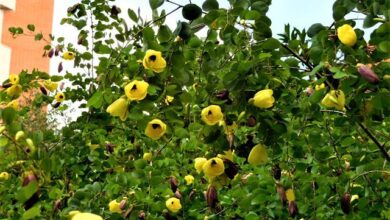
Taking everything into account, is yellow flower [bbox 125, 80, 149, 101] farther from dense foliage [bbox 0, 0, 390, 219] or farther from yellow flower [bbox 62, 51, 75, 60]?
yellow flower [bbox 62, 51, 75, 60]

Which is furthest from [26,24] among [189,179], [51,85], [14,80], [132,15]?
[132,15]

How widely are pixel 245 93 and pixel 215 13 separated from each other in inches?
7.1

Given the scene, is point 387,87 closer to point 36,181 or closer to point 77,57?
point 36,181

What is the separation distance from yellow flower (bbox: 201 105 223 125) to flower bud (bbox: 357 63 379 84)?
11.7 inches

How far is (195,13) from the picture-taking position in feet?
3.89

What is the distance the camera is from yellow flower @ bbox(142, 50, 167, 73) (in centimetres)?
112

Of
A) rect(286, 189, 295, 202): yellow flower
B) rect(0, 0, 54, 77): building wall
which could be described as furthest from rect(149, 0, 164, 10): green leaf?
rect(0, 0, 54, 77): building wall

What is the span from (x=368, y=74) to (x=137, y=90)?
1.45 ft

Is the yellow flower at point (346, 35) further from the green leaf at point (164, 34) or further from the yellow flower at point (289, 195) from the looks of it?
the yellow flower at point (289, 195)

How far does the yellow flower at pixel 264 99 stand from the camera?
1.14 m

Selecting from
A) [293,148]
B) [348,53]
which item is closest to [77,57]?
[293,148]

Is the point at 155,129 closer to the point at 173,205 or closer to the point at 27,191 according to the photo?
the point at 27,191

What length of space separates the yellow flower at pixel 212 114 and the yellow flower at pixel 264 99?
84mm

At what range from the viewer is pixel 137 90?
1.12m
